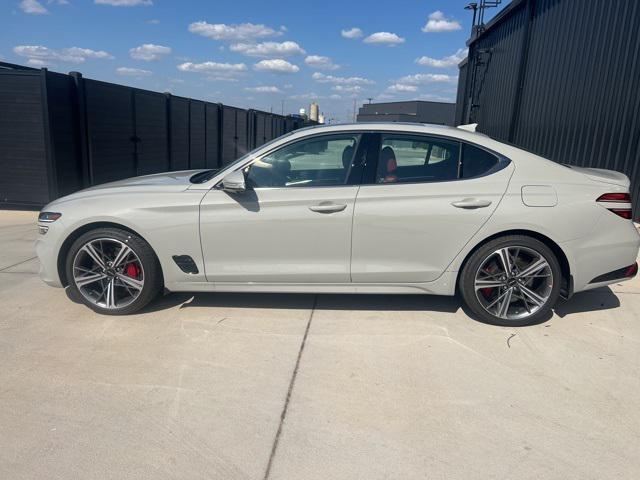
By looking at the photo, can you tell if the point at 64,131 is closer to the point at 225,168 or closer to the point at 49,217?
the point at 49,217

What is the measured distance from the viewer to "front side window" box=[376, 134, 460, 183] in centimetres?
407

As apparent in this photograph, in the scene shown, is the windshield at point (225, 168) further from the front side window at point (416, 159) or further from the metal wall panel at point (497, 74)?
the metal wall panel at point (497, 74)

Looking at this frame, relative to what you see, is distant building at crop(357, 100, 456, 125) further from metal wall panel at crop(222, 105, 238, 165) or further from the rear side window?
the rear side window

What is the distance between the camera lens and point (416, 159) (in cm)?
415

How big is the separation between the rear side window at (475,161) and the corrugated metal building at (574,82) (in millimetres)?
4938

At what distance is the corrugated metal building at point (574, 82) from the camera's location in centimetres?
811

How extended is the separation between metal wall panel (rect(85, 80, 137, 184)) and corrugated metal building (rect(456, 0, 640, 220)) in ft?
30.2

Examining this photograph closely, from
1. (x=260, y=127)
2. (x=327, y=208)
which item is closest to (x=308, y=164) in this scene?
(x=327, y=208)

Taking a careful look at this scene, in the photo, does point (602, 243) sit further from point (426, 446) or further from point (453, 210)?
point (426, 446)

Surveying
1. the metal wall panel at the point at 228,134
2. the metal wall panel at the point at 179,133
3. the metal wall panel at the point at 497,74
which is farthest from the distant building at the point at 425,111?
the metal wall panel at the point at 179,133

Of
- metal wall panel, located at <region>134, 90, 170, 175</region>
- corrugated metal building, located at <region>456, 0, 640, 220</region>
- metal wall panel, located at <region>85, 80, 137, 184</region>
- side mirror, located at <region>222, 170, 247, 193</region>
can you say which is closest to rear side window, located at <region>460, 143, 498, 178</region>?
side mirror, located at <region>222, 170, 247, 193</region>

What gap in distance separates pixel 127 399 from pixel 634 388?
10.5 feet

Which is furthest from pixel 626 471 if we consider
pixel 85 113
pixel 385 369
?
pixel 85 113

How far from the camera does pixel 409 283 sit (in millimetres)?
4102
